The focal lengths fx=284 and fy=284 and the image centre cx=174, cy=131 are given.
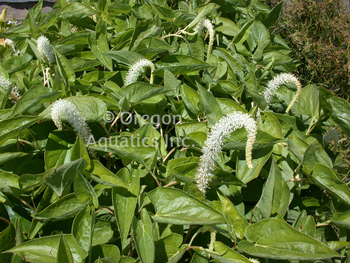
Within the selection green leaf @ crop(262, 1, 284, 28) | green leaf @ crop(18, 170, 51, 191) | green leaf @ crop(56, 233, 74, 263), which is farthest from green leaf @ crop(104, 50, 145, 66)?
green leaf @ crop(262, 1, 284, 28)

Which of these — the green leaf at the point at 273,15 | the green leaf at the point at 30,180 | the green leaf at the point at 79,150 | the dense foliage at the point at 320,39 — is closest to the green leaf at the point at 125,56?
the green leaf at the point at 79,150

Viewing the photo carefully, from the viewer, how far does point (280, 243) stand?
954 millimetres

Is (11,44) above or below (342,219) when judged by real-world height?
above

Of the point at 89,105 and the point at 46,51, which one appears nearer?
the point at 89,105

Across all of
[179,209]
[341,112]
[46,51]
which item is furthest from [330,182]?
[46,51]

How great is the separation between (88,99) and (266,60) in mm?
1148

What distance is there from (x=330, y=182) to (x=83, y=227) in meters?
0.98

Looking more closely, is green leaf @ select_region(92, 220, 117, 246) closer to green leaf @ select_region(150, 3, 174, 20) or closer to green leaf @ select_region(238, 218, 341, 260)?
green leaf @ select_region(238, 218, 341, 260)

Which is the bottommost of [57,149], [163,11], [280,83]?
[57,149]

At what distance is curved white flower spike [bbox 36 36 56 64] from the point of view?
4.58 feet

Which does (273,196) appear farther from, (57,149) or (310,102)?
(57,149)

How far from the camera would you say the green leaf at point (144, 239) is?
34.2 inches

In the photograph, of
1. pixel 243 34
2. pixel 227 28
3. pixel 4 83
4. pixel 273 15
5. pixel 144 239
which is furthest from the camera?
pixel 273 15

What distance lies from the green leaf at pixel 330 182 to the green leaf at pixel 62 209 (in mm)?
907
